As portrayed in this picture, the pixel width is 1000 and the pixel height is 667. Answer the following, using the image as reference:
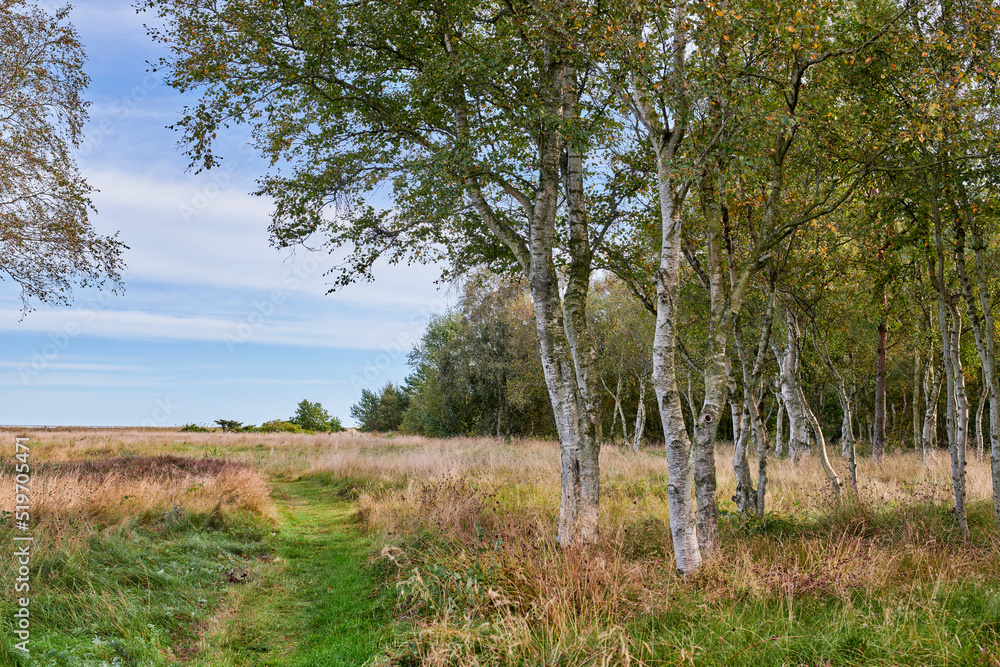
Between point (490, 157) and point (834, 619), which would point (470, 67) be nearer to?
point (490, 157)

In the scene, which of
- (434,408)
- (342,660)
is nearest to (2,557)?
(342,660)

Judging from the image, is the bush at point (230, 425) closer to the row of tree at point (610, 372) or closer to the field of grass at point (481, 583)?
the row of tree at point (610, 372)

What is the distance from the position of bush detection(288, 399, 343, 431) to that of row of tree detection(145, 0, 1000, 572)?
41.9m

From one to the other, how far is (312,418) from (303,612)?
45.8 meters

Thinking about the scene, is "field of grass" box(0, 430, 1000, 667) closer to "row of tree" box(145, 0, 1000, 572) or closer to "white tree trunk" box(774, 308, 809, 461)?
"row of tree" box(145, 0, 1000, 572)

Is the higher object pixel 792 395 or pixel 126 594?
pixel 792 395

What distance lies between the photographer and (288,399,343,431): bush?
49.0 metres

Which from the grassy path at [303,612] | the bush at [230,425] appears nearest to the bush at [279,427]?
the bush at [230,425]

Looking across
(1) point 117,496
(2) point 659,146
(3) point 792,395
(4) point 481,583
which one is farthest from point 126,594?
(3) point 792,395

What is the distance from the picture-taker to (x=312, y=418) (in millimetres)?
49625

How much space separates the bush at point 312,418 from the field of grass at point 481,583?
39.7m

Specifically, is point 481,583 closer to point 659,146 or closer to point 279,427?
point 659,146

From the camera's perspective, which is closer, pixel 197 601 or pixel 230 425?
pixel 197 601

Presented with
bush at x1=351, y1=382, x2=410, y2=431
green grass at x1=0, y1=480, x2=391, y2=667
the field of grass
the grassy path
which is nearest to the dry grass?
the field of grass
